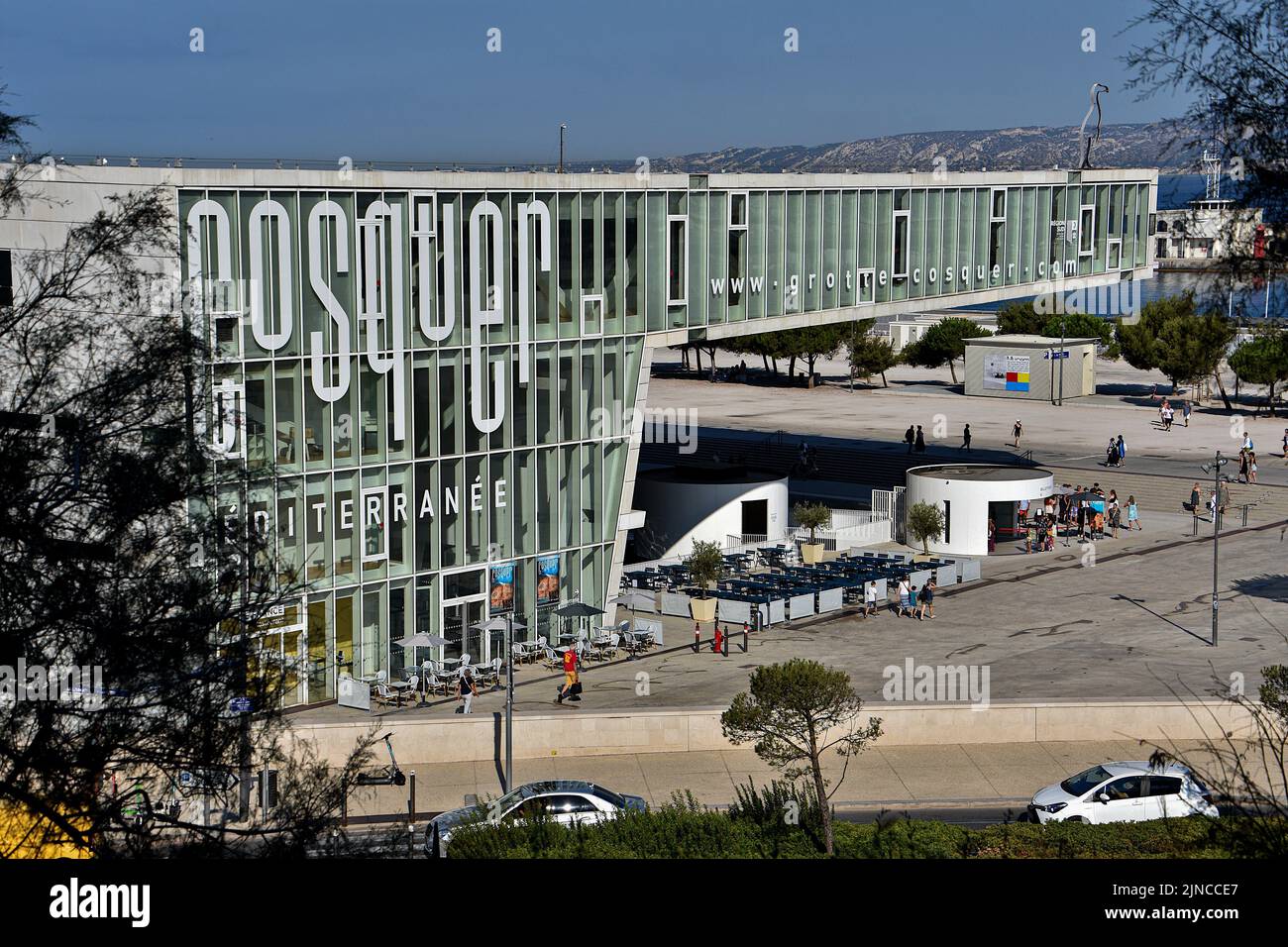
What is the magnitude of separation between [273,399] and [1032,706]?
52.1ft

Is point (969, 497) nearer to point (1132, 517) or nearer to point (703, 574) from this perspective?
point (1132, 517)

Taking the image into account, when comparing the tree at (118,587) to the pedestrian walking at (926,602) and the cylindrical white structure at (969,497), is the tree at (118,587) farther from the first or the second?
the cylindrical white structure at (969,497)

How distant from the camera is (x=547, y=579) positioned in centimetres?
3806

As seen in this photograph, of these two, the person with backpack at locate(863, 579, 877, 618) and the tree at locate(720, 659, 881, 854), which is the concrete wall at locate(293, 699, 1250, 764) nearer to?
the tree at locate(720, 659, 881, 854)

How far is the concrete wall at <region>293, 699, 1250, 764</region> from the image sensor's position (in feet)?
97.5

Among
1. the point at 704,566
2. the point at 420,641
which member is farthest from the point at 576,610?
the point at 704,566

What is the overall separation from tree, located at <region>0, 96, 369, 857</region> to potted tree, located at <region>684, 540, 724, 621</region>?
26.3 m

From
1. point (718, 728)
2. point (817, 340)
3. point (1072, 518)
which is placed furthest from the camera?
point (817, 340)

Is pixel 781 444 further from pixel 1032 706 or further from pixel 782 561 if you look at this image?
pixel 1032 706

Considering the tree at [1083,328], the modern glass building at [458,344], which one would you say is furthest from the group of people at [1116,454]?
the tree at [1083,328]

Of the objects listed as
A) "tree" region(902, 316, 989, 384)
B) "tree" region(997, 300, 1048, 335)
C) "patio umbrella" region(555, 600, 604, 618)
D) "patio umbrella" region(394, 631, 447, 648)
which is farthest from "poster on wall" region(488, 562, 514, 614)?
"tree" region(997, 300, 1048, 335)

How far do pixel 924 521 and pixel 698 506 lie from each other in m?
6.74
